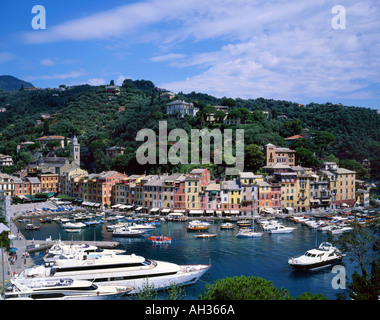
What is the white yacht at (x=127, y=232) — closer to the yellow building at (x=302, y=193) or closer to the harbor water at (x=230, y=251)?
the harbor water at (x=230, y=251)

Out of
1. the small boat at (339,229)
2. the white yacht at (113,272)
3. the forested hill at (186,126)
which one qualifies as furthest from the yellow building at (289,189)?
the white yacht at (113,272)

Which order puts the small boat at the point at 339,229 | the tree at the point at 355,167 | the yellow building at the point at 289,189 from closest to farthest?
the small boat at the point at 339,229, the yellow building at the point at 289,189, the tree at the point at 355,167

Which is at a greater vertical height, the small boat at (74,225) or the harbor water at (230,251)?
the small boat at (74,225)

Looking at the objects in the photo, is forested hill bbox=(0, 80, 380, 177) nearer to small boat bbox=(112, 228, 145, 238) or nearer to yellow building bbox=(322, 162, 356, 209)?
yellow building bbox=(322, 162, 356, 209)

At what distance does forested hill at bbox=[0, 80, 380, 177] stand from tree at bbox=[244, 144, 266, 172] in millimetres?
2992

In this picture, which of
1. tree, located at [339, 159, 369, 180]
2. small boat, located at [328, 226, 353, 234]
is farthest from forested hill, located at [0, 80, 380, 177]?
small boat, located at [328, 226, 353, 234]

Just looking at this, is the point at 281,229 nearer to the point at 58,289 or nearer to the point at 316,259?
the point at 316,259

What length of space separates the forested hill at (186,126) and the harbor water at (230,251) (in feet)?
35.6

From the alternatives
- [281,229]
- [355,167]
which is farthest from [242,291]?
[355,167]

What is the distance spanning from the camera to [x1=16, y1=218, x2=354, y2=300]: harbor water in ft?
44.7

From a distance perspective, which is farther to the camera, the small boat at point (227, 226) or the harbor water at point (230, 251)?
the small boat at point (227, 226)

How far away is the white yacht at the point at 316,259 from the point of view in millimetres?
14906

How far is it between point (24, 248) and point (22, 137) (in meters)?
31.7

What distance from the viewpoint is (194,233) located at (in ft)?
70.4
